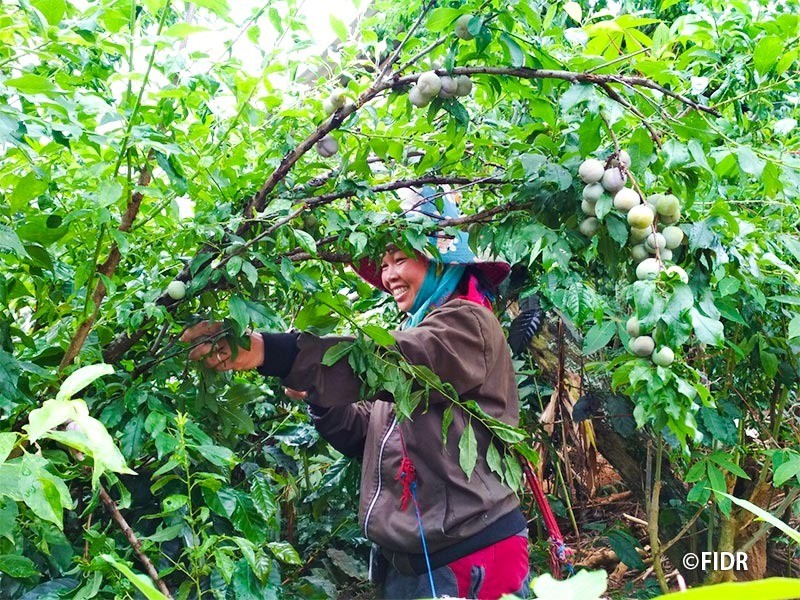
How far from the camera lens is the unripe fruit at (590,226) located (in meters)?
1.47

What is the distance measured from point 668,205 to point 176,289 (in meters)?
0.83

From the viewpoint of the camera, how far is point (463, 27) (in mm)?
1241

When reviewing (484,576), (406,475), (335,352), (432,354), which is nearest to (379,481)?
(406,475)

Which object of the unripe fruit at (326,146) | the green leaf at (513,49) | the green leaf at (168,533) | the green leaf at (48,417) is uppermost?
the green leaf at (513,49)

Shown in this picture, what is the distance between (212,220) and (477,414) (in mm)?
681

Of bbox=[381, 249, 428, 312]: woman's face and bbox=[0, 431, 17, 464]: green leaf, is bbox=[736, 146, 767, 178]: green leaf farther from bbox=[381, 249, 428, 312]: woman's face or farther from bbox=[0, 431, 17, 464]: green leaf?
bbox=[0, 431, 17, 464]: green leaf

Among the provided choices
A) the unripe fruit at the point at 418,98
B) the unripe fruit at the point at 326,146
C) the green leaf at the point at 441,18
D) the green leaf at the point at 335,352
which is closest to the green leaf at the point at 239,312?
the green leaf at the point at 335,352

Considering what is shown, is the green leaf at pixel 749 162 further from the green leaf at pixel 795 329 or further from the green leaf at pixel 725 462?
the green leaf at pixel 725 462

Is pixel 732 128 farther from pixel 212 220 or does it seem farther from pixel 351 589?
pixel 351 589

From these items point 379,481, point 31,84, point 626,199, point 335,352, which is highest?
point 31,84

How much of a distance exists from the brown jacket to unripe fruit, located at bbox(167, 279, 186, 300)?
0.30 meters

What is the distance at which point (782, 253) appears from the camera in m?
2.00

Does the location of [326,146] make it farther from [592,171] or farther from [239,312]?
[592,171]

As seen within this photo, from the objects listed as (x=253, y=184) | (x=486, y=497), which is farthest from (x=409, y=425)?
(x=253, y=184)
